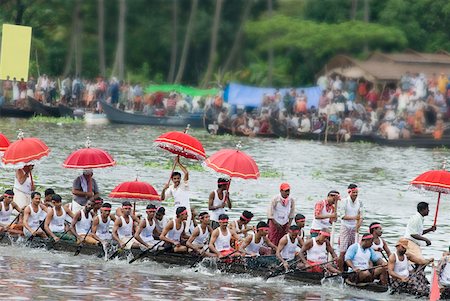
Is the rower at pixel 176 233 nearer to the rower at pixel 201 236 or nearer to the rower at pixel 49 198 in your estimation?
the rower at pixel 201 236

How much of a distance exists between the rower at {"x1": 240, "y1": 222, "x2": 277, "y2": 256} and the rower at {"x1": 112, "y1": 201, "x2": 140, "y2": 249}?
81.0 inches

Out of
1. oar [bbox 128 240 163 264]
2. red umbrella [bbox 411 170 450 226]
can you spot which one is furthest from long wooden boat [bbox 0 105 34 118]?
red umbrella [bbox 411 170 450 226]

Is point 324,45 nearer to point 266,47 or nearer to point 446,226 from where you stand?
point 266,47

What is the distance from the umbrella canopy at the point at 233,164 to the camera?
24.5 meters

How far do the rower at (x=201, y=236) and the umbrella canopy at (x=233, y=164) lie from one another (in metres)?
1.19

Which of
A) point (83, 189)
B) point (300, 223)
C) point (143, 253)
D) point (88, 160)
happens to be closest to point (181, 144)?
point (88, 160)

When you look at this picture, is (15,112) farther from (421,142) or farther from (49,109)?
(421,142)

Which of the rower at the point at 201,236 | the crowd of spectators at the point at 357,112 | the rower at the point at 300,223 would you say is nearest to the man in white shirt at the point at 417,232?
the rower at the point at 300,223

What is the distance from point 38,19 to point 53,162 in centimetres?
3121

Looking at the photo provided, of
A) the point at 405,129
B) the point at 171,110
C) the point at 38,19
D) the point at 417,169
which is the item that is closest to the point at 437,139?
the point at 405,129

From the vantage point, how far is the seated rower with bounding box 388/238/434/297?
71.5 feet

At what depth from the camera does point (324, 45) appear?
Result: 198 feet

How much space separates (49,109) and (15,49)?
10.2 ft

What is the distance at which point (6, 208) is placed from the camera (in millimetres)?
25484
